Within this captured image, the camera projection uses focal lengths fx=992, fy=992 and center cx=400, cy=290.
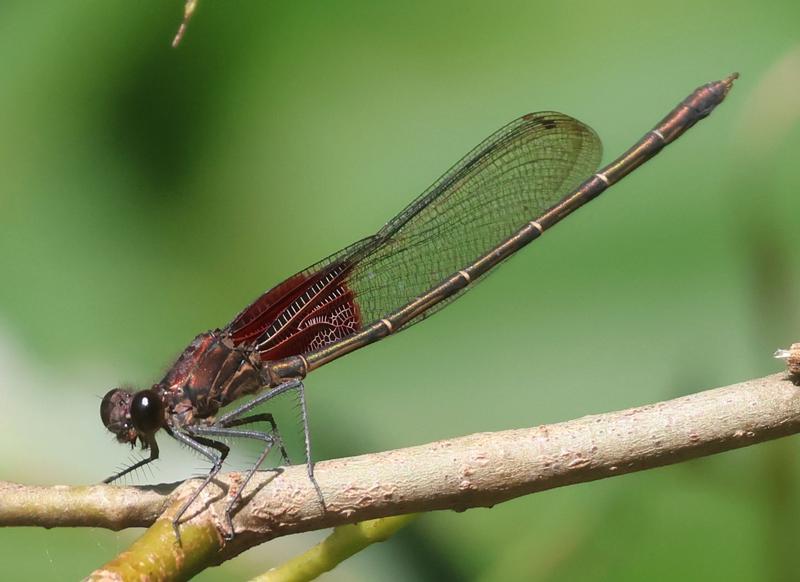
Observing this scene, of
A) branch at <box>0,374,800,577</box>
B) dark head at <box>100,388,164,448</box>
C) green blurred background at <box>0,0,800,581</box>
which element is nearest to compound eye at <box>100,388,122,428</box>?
dark head at <box>100,388,164,448</box>

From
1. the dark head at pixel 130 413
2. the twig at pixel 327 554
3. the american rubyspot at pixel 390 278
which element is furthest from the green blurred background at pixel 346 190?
the twig at pixel 327 554

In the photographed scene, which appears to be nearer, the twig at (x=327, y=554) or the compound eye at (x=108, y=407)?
the twig at (x=327, y=554)

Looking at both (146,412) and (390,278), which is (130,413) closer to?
(146,412)

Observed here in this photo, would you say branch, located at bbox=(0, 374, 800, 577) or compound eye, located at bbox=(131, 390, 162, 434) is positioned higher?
compound eye, located at bbox=(131, 390, 162, 434)

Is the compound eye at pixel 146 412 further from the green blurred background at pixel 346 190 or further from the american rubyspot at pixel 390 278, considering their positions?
the green blurred background at pixel 346 190

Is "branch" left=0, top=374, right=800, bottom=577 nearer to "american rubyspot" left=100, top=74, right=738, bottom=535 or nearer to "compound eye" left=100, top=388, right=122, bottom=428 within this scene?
"american rubyspot" left=100, top=74, right=738, bottom=535

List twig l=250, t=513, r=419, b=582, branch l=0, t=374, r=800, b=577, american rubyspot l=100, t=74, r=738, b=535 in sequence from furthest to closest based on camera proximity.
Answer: american rubyspot l=100, t=74, r=738, b=535, twig l=250, t=513, r=419, b=582, branch l=0, t=374, r=800, b=577
